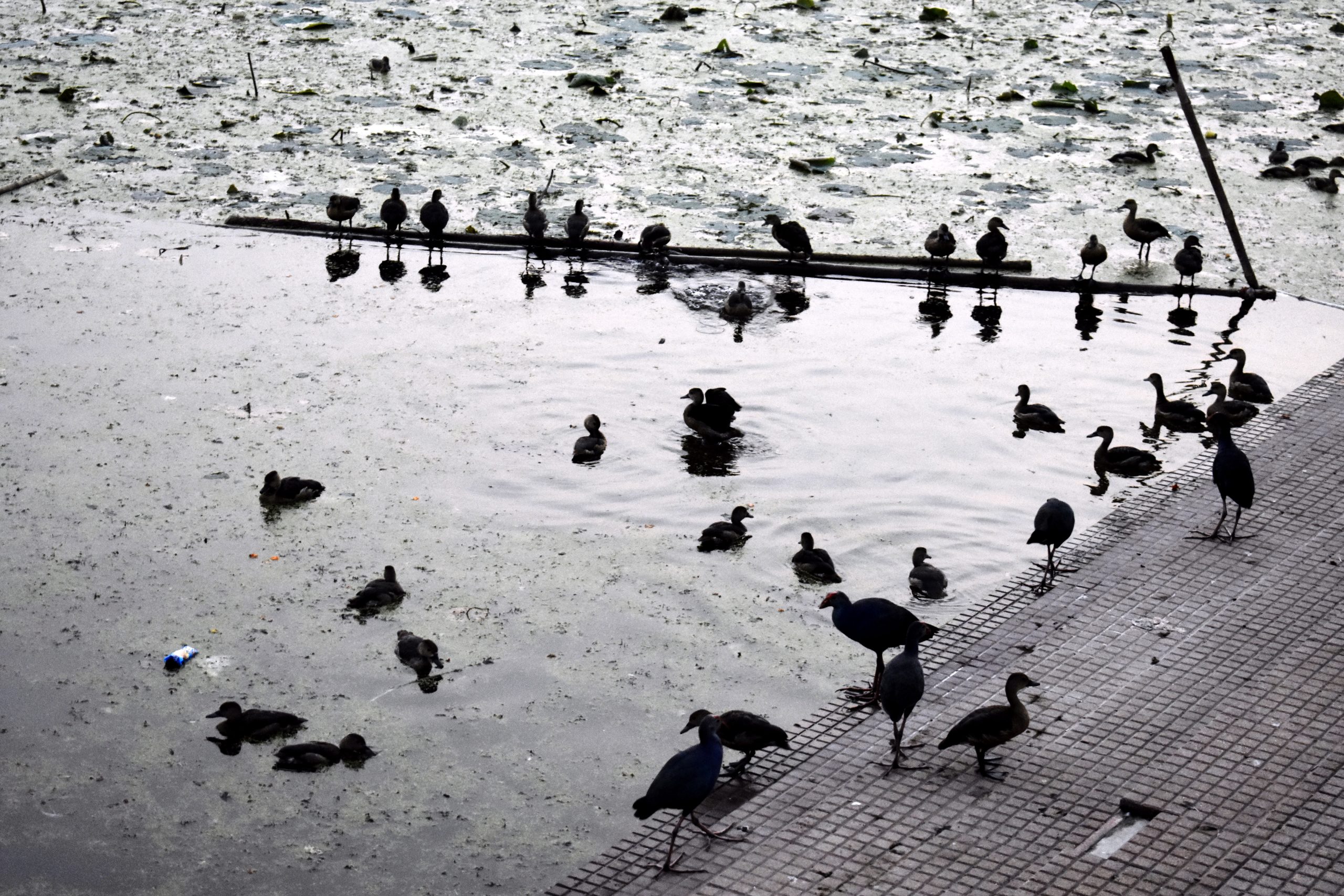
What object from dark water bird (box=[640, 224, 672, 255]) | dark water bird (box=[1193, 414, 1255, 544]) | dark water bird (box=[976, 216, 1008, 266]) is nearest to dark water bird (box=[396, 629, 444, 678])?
dark water bird (box=[1193, 414, 1255, 544])

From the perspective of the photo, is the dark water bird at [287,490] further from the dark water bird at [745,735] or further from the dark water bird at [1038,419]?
the dark water bird at [1038,419]

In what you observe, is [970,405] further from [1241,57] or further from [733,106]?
[1241,57]

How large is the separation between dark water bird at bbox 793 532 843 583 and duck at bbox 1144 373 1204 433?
4464mm

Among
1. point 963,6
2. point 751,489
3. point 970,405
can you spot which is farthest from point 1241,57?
point 751,489

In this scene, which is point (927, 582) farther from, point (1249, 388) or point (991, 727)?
point (1249, 388)

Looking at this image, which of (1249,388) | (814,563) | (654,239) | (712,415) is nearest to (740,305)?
(654,239)

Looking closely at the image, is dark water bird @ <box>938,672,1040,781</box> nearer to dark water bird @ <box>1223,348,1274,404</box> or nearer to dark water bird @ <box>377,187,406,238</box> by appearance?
dark water bird @ <box>1223,348,1274,404</box>

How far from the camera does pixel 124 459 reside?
42.4 ft

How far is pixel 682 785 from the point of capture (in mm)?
8008

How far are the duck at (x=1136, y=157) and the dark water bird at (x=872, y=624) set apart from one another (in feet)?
43.6

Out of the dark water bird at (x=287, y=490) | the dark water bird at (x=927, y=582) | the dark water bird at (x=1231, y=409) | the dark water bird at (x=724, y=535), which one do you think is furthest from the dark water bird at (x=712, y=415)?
the dark water bird at (x=1231, y=409)

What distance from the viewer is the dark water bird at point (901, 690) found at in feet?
28.6

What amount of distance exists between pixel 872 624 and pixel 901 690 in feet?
2.82

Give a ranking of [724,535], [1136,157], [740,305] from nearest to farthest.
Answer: [724,535] < [740,305] < [1136,157]
